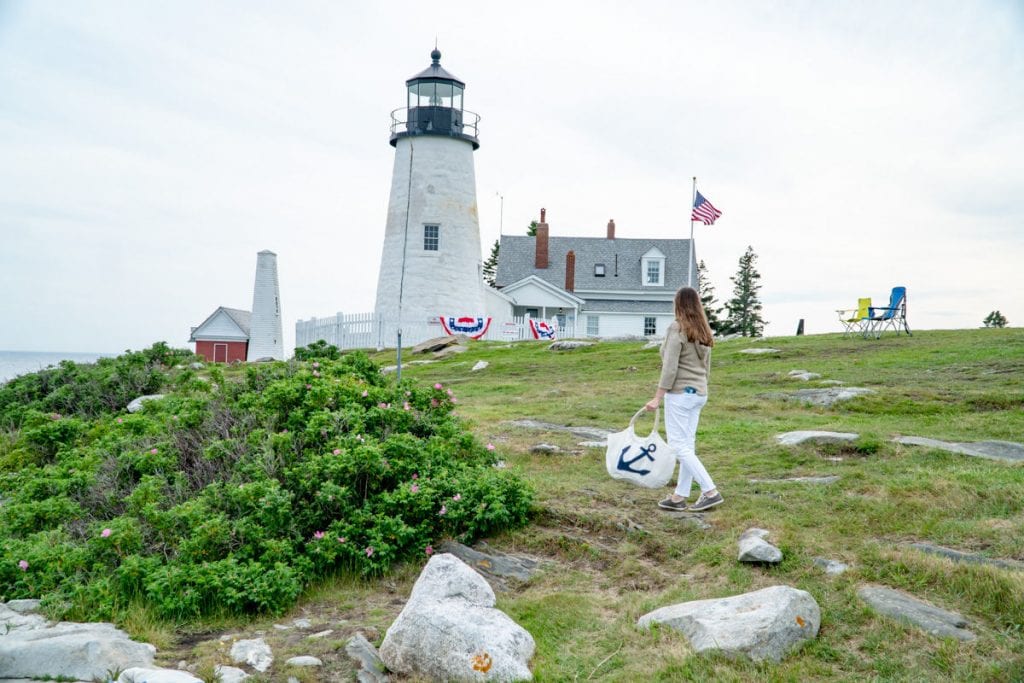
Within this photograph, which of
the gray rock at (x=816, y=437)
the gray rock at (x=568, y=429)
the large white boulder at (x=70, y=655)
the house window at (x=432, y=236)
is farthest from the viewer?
the house window at (x=432, y=236)

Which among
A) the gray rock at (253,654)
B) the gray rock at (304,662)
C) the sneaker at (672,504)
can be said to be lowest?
the gray rock at (253,654)

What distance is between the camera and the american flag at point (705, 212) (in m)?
30.5

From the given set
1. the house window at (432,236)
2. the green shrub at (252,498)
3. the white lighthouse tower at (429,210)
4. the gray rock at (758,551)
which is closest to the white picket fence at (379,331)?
the white lighthouse tower at (429,210)

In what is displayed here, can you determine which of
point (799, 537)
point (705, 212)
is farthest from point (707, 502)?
point (705, 212)

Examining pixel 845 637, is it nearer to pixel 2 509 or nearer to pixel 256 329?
pixel 2 509

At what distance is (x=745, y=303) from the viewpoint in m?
58.0

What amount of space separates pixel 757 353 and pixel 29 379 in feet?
53.4

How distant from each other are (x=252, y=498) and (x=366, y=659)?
2.20m

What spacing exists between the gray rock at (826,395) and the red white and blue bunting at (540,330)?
66.3 ft

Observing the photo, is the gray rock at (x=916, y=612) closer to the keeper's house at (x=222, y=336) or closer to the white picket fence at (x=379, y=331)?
the white picket fence at (x=379, y=331)

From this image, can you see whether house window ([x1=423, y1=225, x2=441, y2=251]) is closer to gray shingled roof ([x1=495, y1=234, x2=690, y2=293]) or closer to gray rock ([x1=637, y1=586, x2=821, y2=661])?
gray shingled roof ([x1=495, y1=234, x2=690, y2=293])

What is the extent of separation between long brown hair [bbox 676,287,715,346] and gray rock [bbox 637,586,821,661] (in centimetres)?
252

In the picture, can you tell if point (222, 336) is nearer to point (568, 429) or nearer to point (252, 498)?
point (568, 429)

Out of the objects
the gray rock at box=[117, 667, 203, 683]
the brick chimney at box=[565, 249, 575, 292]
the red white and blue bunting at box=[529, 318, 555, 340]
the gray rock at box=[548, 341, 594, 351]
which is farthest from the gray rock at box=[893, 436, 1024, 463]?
the brick chimney at box=[565, 249, 575, 292]
